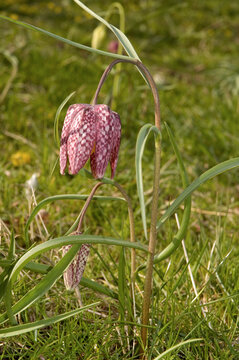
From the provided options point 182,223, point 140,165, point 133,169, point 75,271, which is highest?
point 140,165

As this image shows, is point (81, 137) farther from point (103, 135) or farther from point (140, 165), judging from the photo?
point (140, 165)

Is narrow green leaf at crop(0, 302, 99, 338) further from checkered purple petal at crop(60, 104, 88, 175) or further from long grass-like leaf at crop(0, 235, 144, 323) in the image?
checkered purple petal at crop(60, 104, 88, 175)

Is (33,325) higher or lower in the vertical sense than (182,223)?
lower

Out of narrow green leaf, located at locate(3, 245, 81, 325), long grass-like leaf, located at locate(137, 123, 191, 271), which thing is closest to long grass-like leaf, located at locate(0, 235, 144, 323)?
narrow green leaf, located at locate(3, 245, 81, 325)

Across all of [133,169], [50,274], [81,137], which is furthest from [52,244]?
[133,169]

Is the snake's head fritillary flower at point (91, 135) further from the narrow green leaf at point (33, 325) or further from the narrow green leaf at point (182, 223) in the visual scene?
the narrow green leaf at point (33, 325)

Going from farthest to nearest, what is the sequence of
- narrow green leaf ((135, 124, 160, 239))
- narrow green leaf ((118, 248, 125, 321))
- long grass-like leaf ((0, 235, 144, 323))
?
narrow green leaf ((118, 248, 125, 321))
long grass-like leaf ((0, 235, 144, 323))
narrow green leaf ((135, 124, 160, 239))

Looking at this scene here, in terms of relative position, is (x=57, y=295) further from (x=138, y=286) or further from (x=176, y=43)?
(x=176, y=43)
